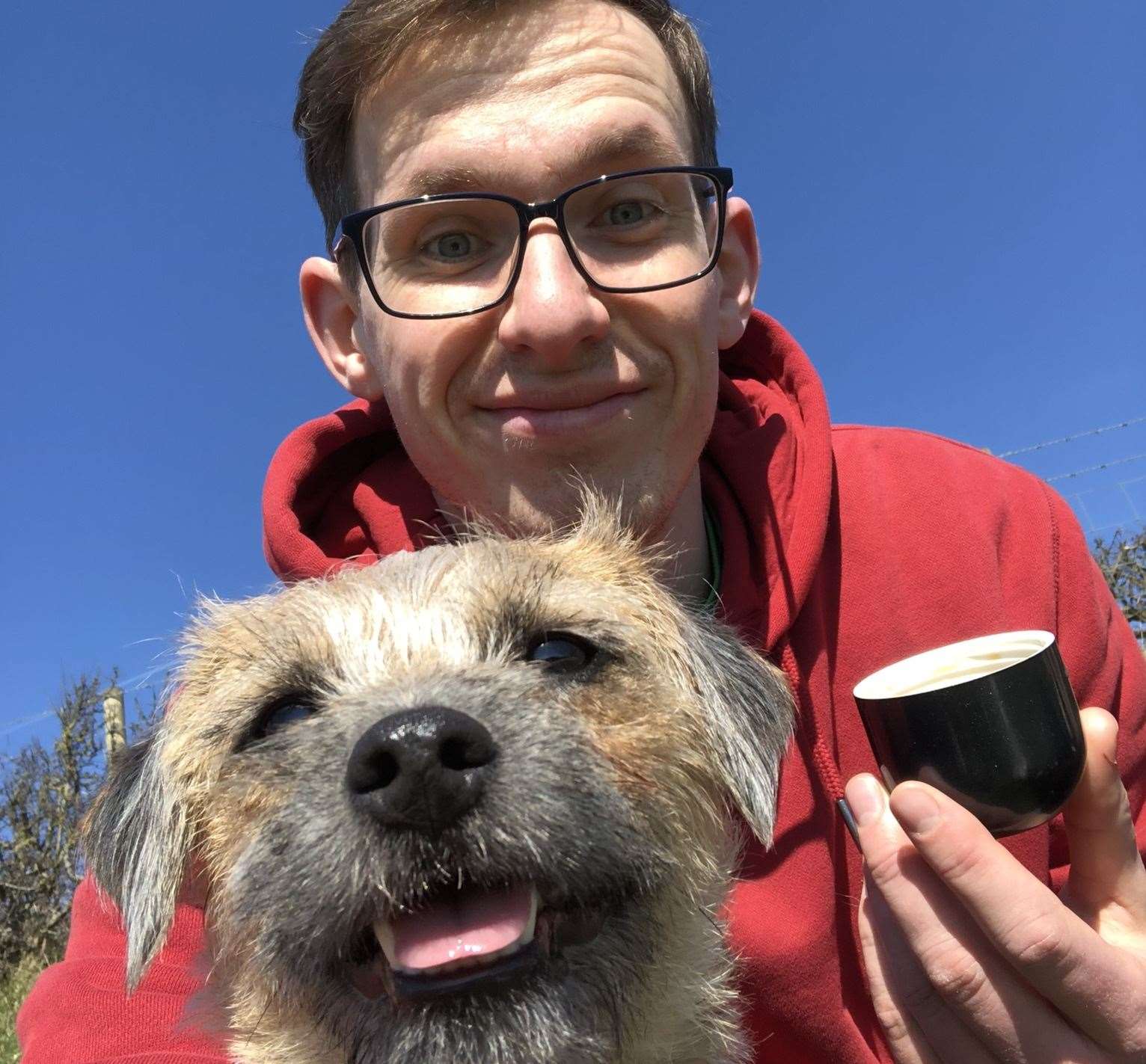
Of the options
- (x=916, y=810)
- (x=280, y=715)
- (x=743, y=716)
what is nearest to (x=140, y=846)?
(x=280, y=715)

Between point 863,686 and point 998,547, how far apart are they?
4.29 feet

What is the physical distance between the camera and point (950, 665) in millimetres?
1759

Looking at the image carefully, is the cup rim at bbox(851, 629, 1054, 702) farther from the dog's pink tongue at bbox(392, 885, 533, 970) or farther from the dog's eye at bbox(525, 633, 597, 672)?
the dog's pink tongue at bbox(392, 885, 533, 970)

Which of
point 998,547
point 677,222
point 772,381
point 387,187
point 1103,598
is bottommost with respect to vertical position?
point 1103,598

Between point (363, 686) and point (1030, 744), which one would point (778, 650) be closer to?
point (1030, 744)

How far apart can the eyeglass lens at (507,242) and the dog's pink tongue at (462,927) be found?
1528 millimetres

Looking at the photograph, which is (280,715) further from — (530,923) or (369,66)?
(369,66)

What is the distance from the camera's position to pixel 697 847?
1947 millimetres

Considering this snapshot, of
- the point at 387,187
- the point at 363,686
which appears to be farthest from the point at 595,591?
the point at 387,187

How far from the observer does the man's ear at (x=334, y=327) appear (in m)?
3.15

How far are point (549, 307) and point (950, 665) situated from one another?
1.29m

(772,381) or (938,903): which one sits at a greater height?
(772,381)

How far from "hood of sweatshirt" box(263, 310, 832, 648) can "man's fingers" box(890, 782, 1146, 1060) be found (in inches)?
36.0

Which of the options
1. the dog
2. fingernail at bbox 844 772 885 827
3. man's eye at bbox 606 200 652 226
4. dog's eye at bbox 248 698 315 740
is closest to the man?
man's eye at bbox 606 200 652 226
